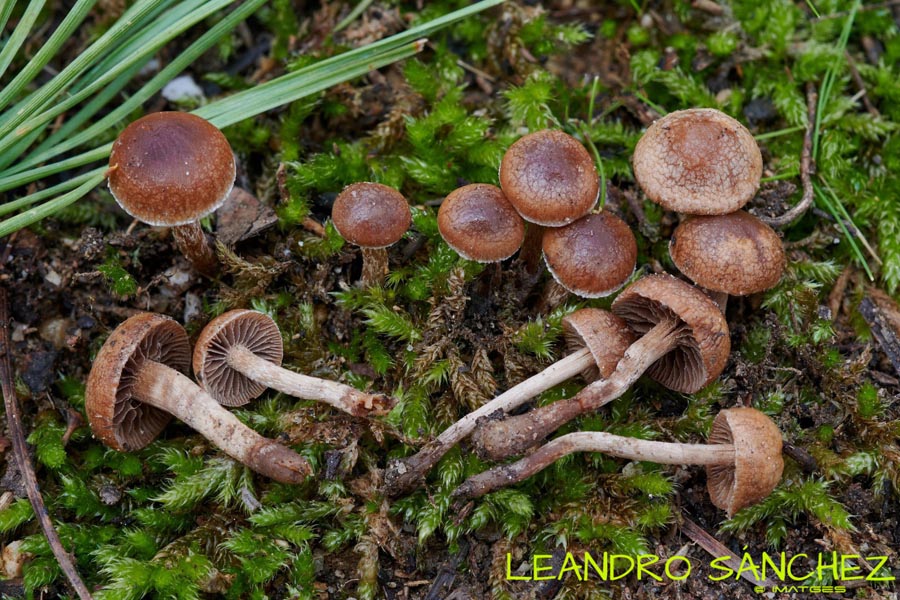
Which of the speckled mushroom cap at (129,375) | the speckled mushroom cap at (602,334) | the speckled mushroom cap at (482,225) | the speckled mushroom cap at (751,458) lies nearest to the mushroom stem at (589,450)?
the speckled mushroom cap at (751,458)

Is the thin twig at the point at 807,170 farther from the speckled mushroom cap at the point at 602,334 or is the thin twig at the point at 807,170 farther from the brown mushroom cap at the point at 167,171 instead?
the brown mushroom cap at the point at 167,171

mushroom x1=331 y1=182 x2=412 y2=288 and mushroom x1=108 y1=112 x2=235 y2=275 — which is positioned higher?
mushroom x1=108 y1=112 x2=235 y2=275

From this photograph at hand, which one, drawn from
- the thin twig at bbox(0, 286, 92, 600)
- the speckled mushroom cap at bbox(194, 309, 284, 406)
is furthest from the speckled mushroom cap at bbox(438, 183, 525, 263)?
the thin twig at bbox(0, 286, 92, 600)

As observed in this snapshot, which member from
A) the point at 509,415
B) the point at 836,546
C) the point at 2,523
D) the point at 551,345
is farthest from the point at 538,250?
the point at 2,523

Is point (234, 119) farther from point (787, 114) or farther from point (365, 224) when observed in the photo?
point (787, 114)

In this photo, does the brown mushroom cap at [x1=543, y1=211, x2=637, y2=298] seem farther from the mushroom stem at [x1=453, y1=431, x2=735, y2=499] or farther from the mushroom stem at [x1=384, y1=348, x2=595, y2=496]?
the mushroom stem at [x1=453, y1=431, x2=735, y2=499]

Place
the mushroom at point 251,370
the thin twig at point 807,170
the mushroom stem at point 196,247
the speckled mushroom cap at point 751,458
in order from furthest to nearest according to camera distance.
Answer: the thin twig at point 807,170, the mushroom stem at point 196,247, the mushroom at point 251,370, the speckled mushroom cap at point 751,458

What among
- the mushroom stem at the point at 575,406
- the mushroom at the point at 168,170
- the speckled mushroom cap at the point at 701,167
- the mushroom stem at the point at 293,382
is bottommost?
the mushroom stem at the point at 575,406
